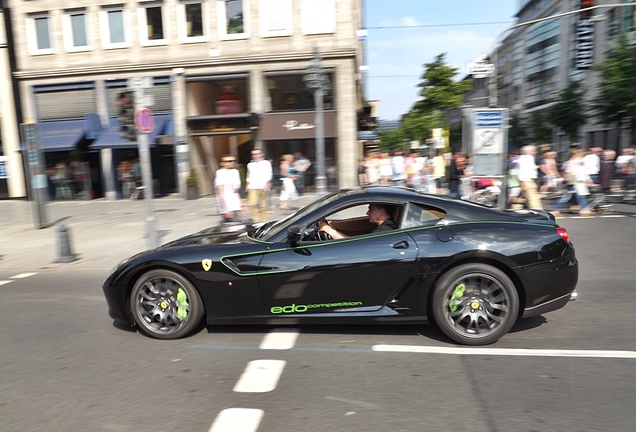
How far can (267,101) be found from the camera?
21.2 metres

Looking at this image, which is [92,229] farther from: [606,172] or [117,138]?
[606,172]

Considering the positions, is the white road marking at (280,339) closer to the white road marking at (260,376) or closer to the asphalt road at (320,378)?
the asphalt road at (320,378)

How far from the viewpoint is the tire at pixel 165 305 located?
182 inches

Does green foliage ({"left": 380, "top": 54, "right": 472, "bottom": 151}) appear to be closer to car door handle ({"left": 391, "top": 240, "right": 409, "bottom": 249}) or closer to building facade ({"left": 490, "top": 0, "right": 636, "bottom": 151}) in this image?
building facade ({"left": 490, "top": 0, "right": 636, "bottom": 151})

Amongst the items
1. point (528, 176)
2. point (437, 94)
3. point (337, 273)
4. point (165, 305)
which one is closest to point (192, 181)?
point (528, 176)

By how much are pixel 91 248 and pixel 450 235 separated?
844 cm

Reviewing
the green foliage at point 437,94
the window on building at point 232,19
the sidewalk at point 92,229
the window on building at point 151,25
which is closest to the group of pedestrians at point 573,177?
the sidewalk at point 92,229

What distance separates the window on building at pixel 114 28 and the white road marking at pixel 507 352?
70.6ft

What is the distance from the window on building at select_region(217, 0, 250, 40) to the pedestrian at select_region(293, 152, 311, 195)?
5.52 m

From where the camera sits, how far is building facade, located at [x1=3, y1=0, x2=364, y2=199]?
2053 centimetres

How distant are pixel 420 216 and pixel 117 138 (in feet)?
65.0

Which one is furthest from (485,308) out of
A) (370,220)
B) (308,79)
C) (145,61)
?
Result: (145,61)

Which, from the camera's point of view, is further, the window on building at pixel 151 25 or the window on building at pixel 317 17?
the window on building at pixel 151 25

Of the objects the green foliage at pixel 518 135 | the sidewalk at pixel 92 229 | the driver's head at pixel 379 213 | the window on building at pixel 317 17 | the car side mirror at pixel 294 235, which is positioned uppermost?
the window on building at pixel 317 17
